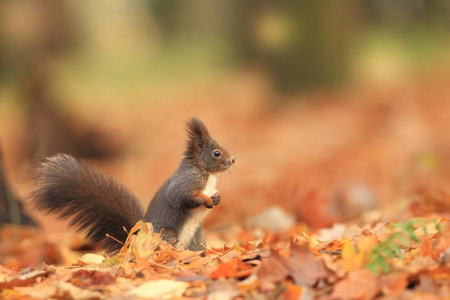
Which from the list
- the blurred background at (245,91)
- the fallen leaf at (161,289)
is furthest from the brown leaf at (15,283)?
the blurred background at (245,91)

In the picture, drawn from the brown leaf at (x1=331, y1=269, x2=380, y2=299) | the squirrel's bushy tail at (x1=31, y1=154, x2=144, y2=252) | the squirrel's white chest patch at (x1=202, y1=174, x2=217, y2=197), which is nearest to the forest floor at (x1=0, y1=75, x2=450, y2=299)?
the brown leaf at (x1=331, y1=269, x2=380, y2=299)

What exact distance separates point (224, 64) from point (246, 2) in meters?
1.61

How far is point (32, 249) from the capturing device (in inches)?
152

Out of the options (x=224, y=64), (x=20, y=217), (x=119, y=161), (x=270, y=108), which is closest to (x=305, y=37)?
(x=270, y=108)

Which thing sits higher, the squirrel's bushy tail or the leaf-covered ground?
the squirrel's bushy tail

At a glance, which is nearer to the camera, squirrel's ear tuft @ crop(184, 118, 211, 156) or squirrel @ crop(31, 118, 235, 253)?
squirrel @ crop(31, 118, 235, 253)

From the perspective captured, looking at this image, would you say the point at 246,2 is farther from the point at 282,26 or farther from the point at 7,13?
the point at 7,13

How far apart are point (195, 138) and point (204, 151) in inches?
2.8

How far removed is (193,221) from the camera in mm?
2834

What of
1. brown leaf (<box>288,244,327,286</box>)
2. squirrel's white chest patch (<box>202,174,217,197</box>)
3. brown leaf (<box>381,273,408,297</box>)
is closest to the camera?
brown leaf (<box>381,273,408,297</box>)

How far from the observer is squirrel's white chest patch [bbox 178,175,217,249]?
2.80m

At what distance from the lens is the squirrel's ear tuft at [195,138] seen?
9.55 ft

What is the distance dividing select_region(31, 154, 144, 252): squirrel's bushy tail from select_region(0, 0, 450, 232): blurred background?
206 cm

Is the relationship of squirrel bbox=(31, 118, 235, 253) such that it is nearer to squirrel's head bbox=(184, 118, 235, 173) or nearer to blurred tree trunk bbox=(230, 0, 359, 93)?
squirrel's head bbox=(184, 118, 235, 173)
